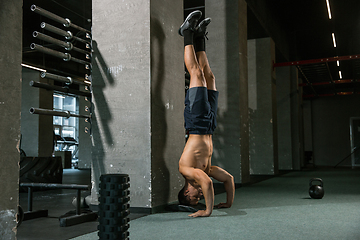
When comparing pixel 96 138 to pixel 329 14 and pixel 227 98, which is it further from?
pixel 329 14

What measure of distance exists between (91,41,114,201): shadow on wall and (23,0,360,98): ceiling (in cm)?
460

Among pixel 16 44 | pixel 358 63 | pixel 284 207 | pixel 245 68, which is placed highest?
pixel 358 63

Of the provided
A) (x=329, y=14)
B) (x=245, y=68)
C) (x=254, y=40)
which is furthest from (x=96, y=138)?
(x=329, y=14)

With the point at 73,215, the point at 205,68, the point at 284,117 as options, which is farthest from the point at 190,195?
the point at 284,117

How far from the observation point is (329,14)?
1138 cm

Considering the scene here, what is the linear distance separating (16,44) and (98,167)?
2.13m

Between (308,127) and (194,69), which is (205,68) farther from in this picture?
(308,127)

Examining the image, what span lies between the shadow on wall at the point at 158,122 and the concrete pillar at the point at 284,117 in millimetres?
9700

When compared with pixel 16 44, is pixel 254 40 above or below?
above

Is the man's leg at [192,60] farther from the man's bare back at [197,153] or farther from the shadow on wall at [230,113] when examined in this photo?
the shadow on wall at [230,113]

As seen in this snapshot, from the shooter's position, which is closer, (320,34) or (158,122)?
(158,122)

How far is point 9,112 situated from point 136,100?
75.3 inches

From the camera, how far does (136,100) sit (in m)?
4.05

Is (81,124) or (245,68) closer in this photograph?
(245,68)
